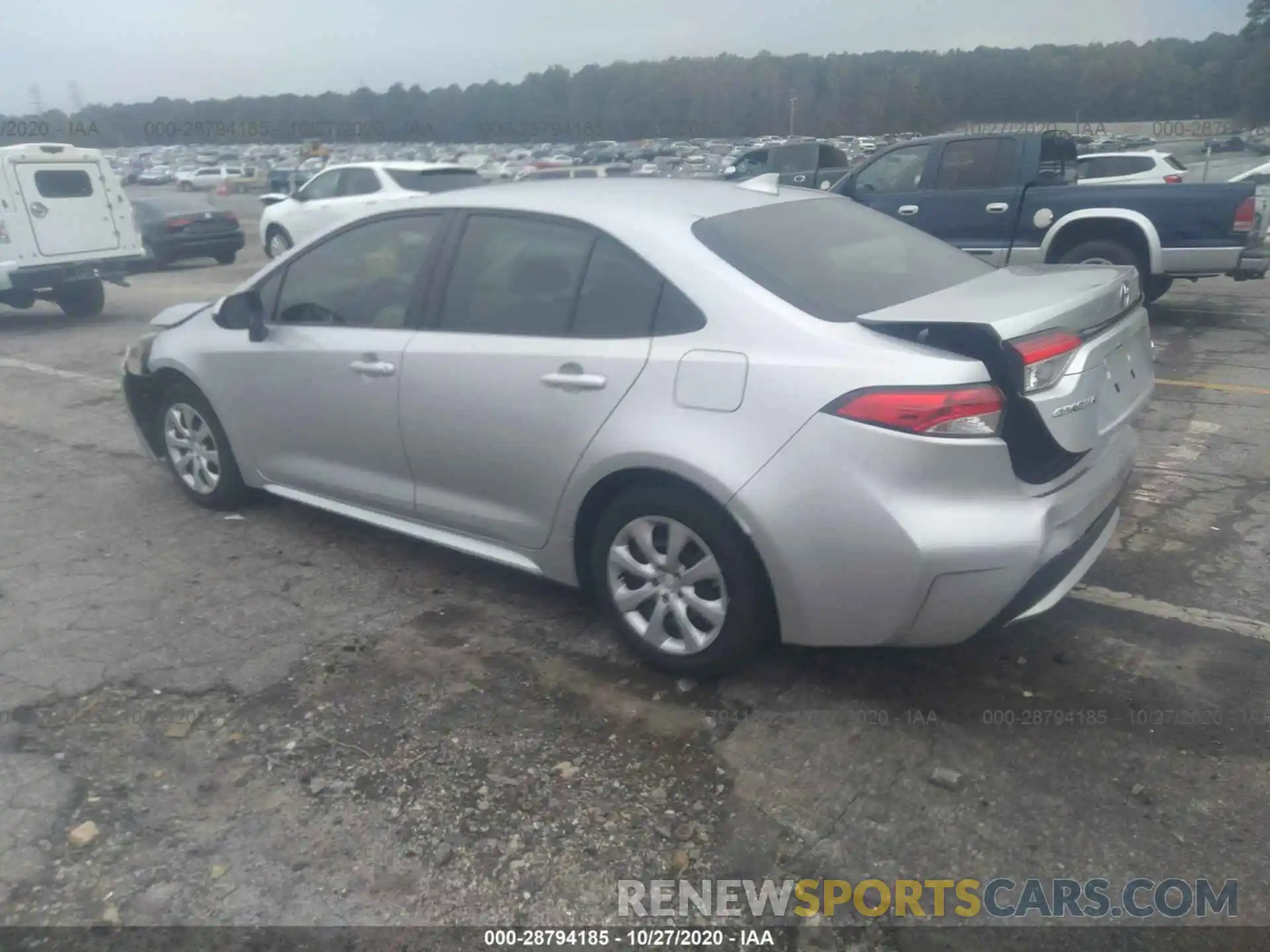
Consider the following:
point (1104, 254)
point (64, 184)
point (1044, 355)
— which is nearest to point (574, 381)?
point (1044, 355)

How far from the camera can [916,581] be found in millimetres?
3023

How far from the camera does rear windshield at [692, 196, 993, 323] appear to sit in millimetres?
3424

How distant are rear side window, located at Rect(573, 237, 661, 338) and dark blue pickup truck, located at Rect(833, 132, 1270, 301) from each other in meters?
6.91

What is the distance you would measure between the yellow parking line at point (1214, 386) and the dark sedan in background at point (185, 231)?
1491 centimetres

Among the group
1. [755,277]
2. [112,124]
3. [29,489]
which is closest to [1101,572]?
[755,277]

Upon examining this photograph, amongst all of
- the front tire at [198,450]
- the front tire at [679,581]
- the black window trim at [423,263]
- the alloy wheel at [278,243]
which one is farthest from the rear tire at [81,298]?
the front tire at [679,581]

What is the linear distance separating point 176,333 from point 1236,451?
5.77m

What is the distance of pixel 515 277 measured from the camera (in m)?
3.93

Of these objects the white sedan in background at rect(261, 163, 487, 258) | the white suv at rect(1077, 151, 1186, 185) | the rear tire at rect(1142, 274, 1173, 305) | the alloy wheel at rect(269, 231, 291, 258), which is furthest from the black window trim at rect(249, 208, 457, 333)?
the alloy wheel at rect(269, 231, 291, 258)

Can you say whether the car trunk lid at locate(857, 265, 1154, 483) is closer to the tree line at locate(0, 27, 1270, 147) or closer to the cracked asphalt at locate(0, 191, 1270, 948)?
the cracked asphalt at locate(0, 191, 1270, 948)

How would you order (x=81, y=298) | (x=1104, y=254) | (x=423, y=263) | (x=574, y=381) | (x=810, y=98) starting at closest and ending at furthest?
(x=574, y=381) < (x=423, y=263) < (x=1104, y=254) < (x=81, y=298) < (x=810, y=98)

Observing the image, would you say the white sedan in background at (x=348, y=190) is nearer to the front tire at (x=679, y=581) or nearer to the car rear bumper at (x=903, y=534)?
the front tire at (x=679, y=581)

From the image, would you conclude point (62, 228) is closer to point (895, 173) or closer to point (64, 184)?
point (64, 184)

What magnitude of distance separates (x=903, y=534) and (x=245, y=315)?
3.31m
